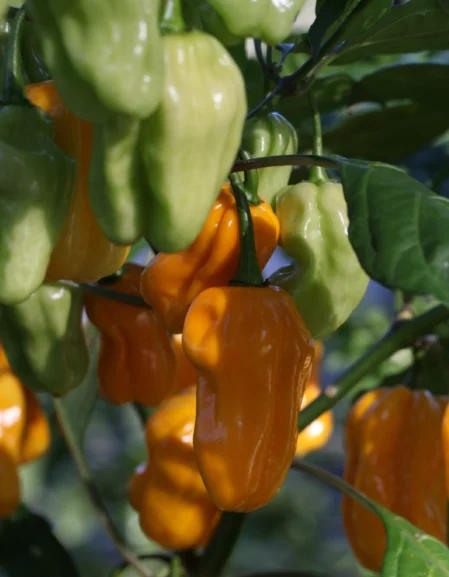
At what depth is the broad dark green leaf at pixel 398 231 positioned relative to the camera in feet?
1.81

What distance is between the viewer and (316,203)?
78 centimetres

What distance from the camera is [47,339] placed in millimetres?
897

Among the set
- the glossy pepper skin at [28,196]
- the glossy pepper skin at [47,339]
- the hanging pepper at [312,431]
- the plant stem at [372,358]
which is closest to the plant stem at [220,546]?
the plant stem at [372,358]

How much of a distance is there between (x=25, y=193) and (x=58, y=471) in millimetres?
1856

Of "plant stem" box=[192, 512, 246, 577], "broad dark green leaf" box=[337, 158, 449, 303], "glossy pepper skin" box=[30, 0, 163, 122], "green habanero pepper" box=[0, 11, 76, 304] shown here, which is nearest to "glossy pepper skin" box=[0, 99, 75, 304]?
"green habanero pepper" box=[0, 11, 76, 304]

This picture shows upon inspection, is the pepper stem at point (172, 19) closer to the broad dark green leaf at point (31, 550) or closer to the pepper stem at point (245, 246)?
the pepper stem at point (245, 246)

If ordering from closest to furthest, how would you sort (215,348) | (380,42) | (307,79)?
1. (215,348)
2. (307,79)
3. (380,42)

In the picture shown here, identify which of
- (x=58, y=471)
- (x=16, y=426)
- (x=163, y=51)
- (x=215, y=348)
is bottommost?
(x=58, y=471)

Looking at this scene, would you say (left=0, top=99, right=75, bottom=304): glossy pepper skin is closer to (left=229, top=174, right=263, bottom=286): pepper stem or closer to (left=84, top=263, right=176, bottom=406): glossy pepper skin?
(left=229, top=174, right=263, bottom=286): pepper stem

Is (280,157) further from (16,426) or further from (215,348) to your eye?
(16,426)

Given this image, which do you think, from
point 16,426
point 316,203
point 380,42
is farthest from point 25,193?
point 16,426

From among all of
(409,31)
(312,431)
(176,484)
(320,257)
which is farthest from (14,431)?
(409,31)

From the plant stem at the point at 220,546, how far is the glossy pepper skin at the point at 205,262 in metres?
0.32

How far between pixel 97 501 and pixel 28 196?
695 mm
